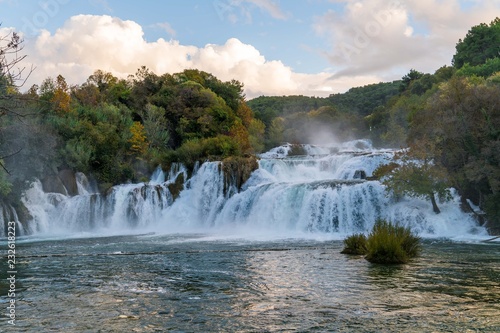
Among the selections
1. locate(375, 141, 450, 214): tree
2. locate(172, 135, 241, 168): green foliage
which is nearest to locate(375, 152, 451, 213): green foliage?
locate(375, 141, 450, 214): tree

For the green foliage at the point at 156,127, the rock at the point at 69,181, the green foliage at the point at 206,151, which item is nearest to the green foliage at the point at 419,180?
the green foliage at the point at 206,151

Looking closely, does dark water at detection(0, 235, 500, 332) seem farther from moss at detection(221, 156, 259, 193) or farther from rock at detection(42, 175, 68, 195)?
rock at detection(42, 175, 68, 195)

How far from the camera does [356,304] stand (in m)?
8.33

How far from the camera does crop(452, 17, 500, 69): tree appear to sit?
65.1 metres

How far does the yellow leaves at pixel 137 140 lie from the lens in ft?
134

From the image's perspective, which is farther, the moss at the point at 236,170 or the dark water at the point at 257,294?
the moss at the point at 236,170

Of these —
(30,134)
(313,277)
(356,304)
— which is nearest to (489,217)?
(313,277)

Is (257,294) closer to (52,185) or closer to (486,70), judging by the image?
(52,185)

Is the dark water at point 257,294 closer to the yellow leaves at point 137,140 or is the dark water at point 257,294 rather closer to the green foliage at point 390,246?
the green foliage at point 390,246

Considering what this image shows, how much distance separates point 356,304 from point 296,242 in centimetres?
1259

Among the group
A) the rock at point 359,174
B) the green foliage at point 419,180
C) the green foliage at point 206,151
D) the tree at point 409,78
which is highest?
the tree at point 409,78

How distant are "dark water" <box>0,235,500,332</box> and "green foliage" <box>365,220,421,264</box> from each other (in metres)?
0.35

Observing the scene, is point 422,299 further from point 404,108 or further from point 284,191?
point 404,108

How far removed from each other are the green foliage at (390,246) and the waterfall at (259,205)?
9544 mm
